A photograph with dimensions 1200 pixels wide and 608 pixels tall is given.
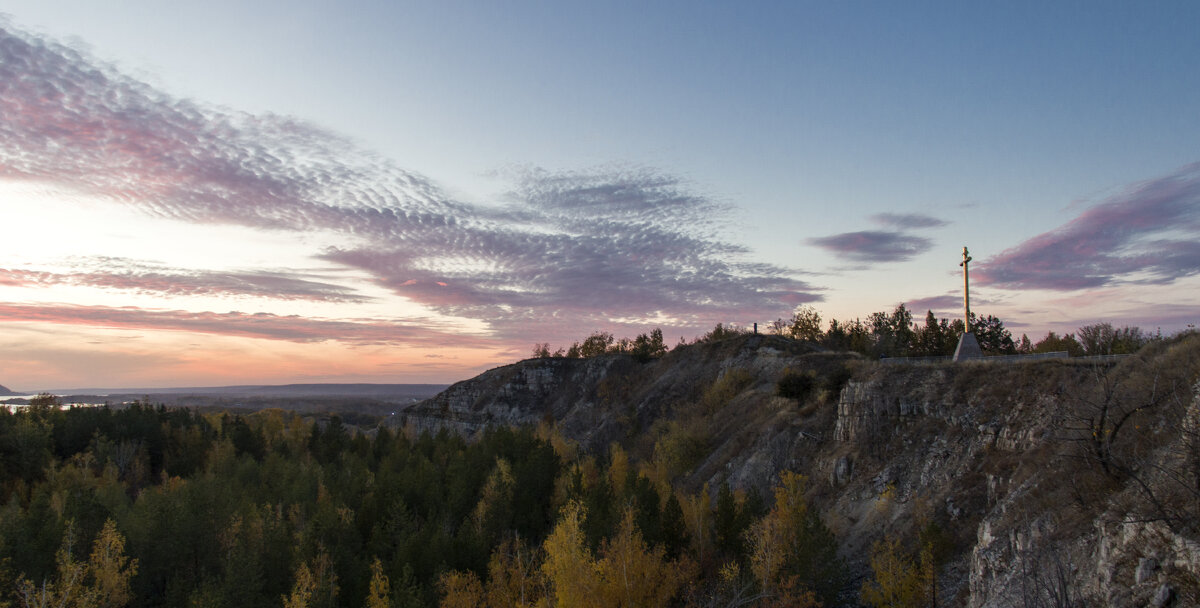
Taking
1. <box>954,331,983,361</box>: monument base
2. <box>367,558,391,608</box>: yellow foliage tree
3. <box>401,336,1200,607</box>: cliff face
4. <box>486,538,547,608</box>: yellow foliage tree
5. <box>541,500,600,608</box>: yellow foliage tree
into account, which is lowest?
<box>486,538,547,608</box>: yellow foliage tree

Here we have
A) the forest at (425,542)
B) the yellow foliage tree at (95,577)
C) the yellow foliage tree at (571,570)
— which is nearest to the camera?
the yellow foliage tree at (571,570)

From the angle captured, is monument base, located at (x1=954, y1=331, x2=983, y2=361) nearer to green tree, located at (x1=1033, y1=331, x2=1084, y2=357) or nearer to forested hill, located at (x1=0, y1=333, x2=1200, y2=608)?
forested hill, located at (x1=0, y1=333, x2=1200, y2=608)

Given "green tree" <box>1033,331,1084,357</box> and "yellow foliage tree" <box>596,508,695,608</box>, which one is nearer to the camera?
"yellow foliage tree" <box>596,508,695,608</box>

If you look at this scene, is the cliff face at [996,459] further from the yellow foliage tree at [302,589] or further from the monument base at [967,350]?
the yellow foliage tree at [302,589]

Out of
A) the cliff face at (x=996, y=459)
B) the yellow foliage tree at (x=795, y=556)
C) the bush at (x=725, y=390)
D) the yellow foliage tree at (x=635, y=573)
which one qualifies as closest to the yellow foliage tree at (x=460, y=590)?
the yellow foliage tree at (x=635, y=573)

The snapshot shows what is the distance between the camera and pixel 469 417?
140m

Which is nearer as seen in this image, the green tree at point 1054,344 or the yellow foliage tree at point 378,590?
the yellow foliage tree at point 378,590

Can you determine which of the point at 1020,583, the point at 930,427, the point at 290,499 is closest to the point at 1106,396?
the point at 1020,583

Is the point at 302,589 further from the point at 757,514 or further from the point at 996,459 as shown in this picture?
the point at 996,459

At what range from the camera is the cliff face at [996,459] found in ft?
69.6

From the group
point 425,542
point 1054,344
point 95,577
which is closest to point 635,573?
point 425,542

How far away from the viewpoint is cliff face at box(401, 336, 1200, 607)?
69.6 ft

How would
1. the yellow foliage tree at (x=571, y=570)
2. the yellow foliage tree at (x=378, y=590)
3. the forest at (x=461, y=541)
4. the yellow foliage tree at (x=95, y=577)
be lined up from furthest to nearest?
the yellow foliage tree at (x=95, y=577) < the yellow foliage tree at (x=378, y=590) < the forest at (x=461, y=541) < the yellow foliage tree at (x=571, y=570)

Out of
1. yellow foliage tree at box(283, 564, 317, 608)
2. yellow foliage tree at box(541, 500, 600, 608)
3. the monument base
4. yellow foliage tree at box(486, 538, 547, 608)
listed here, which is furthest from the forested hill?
the monument base
